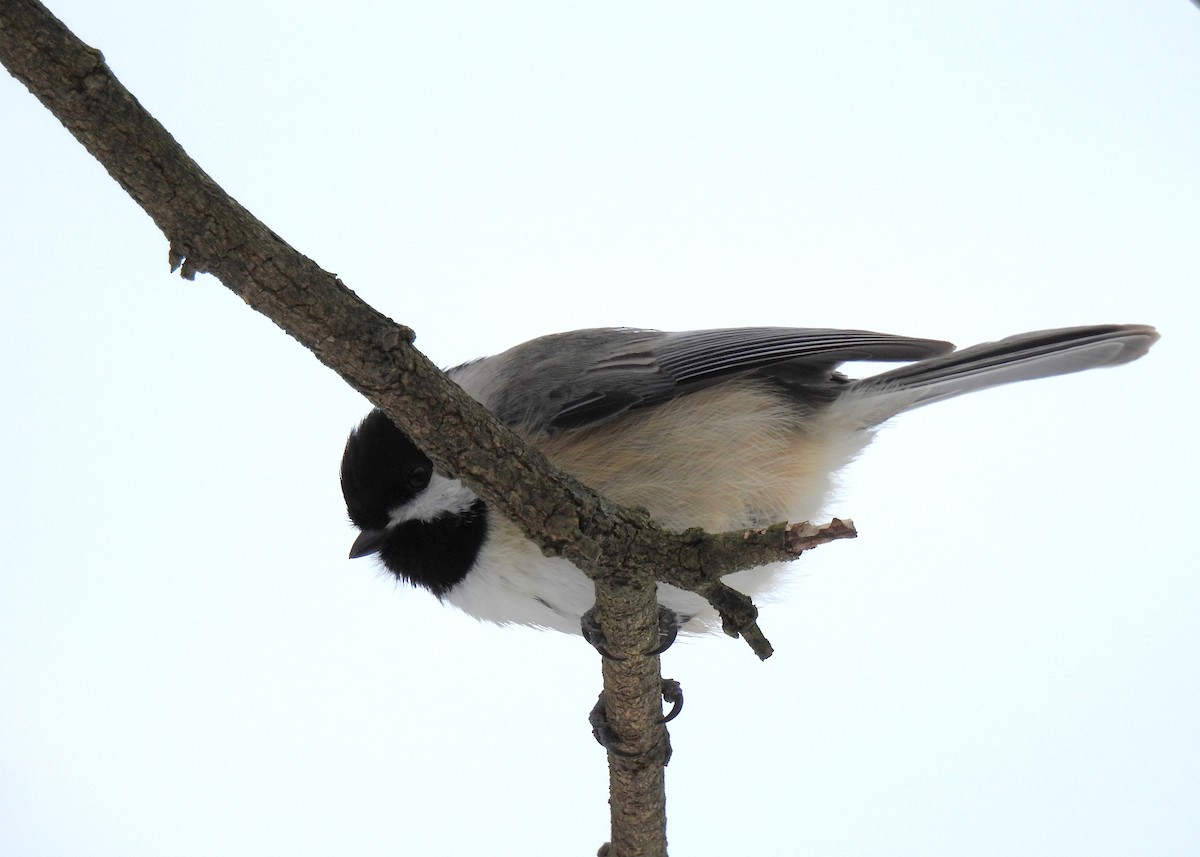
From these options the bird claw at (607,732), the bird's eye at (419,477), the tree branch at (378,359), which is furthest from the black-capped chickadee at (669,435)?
the tree branch at (378,359)

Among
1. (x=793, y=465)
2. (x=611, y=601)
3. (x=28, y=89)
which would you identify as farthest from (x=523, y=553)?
(x=28, y=89)

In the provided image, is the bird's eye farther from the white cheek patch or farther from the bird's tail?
the bird's tail

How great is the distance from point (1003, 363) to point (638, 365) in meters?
0.98

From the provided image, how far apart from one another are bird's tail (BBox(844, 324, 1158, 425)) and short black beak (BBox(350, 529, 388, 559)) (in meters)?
1.39

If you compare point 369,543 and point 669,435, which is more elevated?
point 669,435

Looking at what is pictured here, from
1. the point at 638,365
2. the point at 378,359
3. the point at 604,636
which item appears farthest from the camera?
the point at 638,365

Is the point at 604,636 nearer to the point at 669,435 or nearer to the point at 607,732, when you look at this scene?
the point at 607,732

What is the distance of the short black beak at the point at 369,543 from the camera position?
105 inches

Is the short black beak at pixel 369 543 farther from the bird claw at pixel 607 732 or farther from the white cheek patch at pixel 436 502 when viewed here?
the bird claw at pixel 607 732

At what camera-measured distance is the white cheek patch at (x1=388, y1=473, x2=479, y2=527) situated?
2.51m

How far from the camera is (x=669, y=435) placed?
2604 mm

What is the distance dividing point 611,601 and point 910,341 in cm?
134

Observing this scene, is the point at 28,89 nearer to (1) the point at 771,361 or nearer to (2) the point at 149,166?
(2) the point at 149,166

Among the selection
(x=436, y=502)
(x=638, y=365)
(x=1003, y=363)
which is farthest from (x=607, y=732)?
(x=1003, y=363)
